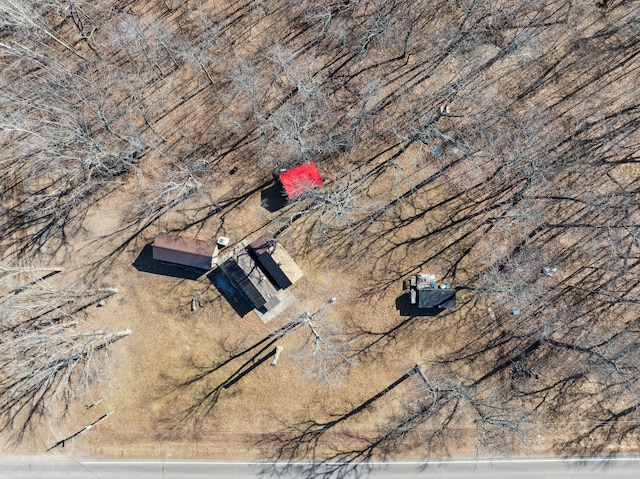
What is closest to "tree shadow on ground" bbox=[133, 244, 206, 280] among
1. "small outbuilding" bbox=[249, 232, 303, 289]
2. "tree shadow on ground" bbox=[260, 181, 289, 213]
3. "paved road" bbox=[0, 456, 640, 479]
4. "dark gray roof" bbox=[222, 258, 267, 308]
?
"dark gray roof" bbox=[222, 258, 267, 308]

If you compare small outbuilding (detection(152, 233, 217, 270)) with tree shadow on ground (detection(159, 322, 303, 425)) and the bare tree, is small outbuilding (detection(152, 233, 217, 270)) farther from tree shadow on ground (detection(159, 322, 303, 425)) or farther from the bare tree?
tree shadow on ground (detection(159, 322, 303, 425))

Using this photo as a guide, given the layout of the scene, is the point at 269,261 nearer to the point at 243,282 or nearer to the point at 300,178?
the point at 243,282

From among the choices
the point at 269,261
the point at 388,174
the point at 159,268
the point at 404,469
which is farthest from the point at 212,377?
the point at 388,174

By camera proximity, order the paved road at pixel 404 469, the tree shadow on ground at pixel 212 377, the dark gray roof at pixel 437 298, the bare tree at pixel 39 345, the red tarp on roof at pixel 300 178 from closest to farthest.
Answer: the red tarp on roof at pixel 300 178
the dark gray roof at pixel 437 298
the bare tree at pixel 39 345
the paved road at pixel 404 469
the tree shadow on ground at pixel 212 377

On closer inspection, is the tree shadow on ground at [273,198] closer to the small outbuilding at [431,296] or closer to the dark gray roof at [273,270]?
the dark gray roof at [273,270]

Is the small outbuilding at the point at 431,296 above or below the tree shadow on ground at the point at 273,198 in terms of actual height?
below

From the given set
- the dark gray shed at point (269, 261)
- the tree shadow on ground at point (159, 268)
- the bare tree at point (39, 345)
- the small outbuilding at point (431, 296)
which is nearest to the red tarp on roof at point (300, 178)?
the dark gray shed at point (269, 261)

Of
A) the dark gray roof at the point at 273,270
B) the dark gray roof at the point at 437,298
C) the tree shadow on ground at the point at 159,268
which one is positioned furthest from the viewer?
the tree shadow on ground at the point at 159,268
